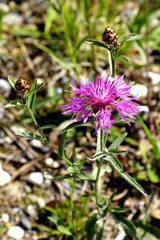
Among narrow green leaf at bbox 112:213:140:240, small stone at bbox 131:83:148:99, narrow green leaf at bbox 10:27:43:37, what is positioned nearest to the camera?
narrow green leaf at bbox 112:213:140:240

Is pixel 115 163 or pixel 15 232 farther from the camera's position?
pixel 15 232

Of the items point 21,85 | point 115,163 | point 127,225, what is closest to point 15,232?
point 127,225

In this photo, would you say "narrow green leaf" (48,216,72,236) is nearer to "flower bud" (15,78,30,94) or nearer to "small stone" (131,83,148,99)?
"flower bud" (15,78,30,94)

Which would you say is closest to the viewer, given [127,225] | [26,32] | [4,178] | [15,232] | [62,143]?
[62,143]

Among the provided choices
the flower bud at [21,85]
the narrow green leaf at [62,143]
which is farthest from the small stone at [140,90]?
the flower bud at [21,85]

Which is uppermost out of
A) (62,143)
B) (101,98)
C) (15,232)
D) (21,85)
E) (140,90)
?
(21,85)

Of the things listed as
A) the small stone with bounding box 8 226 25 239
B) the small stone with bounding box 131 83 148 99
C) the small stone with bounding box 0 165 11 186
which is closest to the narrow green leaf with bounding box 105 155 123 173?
the small stone with bounding box 8 226 25 239

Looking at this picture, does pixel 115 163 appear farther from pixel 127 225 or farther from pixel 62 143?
pixel 127 225
